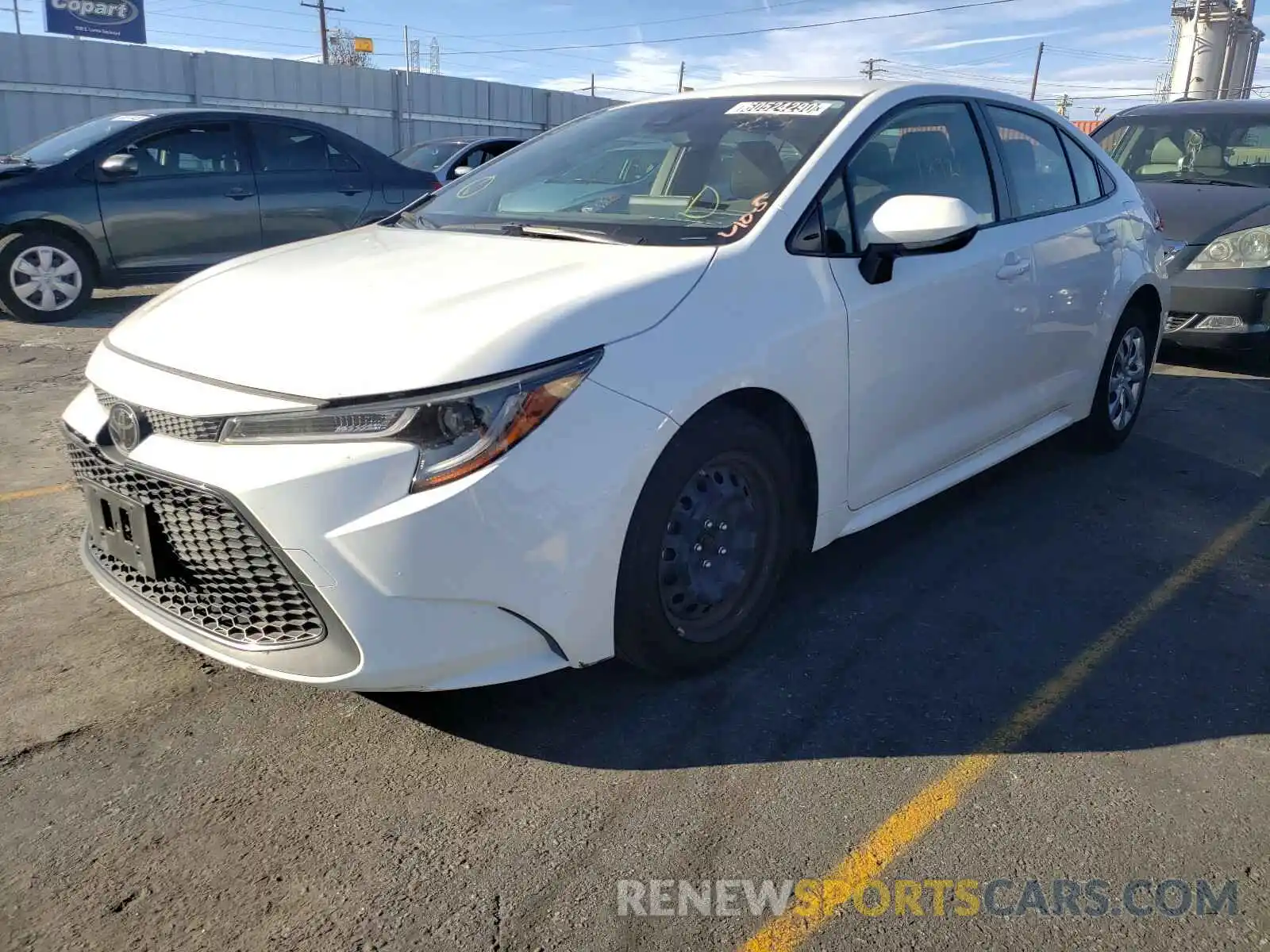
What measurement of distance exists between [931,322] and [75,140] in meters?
7.34

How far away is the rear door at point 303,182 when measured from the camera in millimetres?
8656

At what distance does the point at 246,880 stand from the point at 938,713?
1707mm

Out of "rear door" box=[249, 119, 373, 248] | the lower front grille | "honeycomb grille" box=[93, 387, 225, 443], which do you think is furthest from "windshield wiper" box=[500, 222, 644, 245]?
"rear door" box=[249, 119, 373, 248]

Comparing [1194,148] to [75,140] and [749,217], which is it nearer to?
[749,217]

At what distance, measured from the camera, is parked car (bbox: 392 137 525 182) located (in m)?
12.3

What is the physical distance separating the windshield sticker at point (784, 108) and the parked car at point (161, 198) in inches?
234

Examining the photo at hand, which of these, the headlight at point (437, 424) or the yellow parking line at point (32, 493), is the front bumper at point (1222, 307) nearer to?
the headlight at point (437, 424)

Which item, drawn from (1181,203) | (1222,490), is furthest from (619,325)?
(1181,203)

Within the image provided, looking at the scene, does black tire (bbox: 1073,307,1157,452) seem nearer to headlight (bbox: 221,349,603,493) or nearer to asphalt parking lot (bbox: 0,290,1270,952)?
asphalt parking lot (bbox: 0,290,1270,952)

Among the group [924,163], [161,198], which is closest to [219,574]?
[924,163]

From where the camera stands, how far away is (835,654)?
3088 mm

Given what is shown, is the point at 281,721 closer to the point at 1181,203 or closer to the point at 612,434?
the point at 612,434

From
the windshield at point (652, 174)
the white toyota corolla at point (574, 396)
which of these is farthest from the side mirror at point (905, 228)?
the windshield at point (652, 174)

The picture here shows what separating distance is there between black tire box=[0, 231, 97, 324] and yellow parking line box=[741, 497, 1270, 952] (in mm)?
7496
